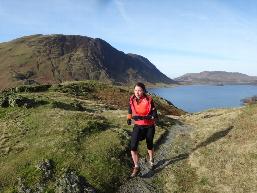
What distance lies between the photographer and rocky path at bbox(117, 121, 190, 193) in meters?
20.4

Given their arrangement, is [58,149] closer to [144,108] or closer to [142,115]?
[142,115]

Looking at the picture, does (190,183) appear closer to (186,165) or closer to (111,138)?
(186,165)

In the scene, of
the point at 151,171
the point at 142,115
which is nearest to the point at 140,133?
the point at 142,115

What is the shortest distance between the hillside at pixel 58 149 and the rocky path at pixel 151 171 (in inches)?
23.9

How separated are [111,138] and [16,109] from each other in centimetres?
1076

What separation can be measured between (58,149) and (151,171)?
5884 millimetres

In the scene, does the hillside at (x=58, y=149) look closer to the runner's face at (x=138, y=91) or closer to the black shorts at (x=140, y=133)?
the black shorts at (x=140, y=133)

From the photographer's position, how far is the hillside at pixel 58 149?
20.2 meters

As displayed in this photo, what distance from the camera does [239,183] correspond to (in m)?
21.2

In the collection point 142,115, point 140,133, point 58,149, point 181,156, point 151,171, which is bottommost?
point 151,171

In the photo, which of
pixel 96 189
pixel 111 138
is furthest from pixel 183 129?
pixel 96 189

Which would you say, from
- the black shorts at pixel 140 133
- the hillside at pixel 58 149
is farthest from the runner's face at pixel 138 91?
the hillside at pixel 58 149

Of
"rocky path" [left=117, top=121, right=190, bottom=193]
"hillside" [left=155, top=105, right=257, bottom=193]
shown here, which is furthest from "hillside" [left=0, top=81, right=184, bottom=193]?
"hillside" [left=155, top=105, right=257, bottom=193]

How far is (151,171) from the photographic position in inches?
886
